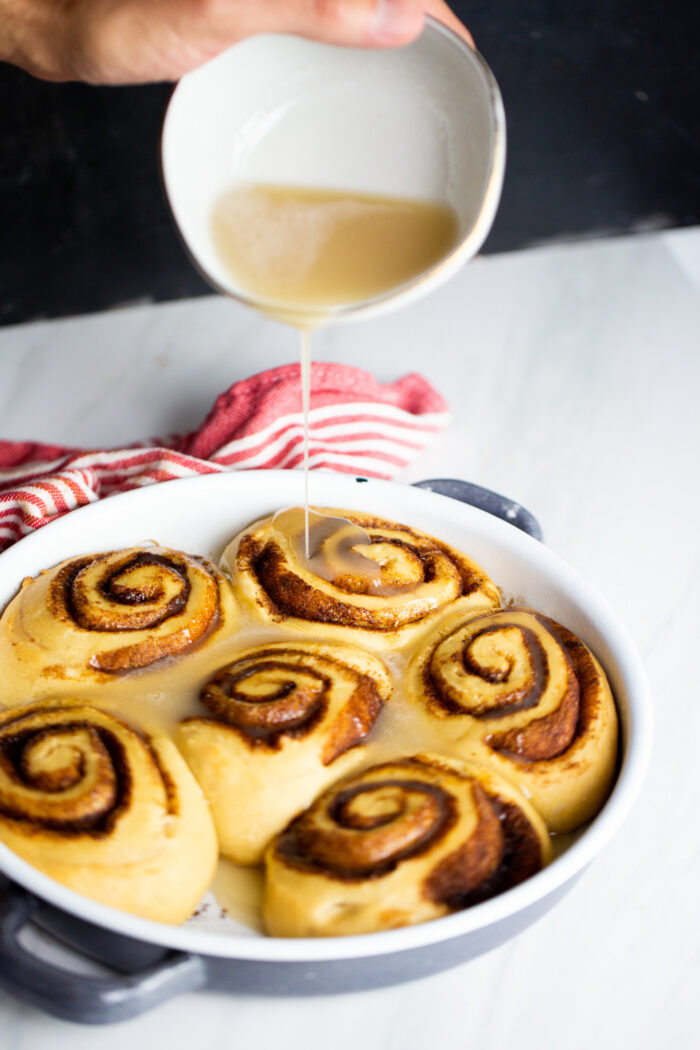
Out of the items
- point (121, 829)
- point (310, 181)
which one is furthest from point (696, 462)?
point (121, 829)

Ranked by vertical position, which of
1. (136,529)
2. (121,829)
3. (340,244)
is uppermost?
(340,244)

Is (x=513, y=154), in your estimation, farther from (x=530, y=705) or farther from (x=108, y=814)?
(x=108, y=814)

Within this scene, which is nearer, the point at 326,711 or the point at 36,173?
the point at 326,711

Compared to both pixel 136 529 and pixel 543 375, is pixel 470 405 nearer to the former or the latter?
pixel 543 375

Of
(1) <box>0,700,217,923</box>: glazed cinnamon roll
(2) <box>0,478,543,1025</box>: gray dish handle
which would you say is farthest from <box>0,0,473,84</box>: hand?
(2) <box>0,478,543,1025</box>: gray dish handle

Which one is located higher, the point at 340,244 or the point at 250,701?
the point at 340,244

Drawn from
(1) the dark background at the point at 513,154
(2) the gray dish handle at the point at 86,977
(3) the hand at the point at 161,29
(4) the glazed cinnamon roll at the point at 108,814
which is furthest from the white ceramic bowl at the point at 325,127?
(1) the dark background at the point at 513,154

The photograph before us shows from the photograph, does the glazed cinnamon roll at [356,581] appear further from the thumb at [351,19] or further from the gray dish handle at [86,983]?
the thumb at [351,19]
